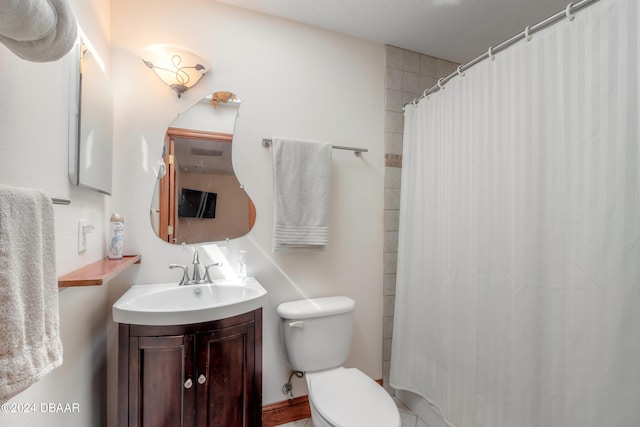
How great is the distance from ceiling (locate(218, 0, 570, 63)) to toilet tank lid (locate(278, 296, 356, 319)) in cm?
167

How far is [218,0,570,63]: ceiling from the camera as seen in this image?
1597mm

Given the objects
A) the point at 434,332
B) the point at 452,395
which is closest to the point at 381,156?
the point at 434,332

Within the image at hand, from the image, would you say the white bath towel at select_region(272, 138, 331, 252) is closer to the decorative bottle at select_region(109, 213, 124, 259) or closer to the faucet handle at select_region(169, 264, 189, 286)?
the faucet handle at select_region(169, 264, 189, 286)

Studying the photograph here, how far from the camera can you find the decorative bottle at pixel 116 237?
1.32 meters

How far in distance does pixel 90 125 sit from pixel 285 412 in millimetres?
1744

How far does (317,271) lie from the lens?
180 centimetres

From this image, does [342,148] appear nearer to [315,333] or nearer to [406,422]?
[315,333]

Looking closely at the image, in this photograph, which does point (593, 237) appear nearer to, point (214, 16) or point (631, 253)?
point (631, 253)

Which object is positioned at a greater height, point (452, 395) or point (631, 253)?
point (631, 253)

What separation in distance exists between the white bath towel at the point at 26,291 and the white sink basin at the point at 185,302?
20.5 inches

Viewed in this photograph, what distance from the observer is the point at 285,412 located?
170 centimetres

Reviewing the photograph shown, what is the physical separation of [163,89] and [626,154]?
6.31 ft

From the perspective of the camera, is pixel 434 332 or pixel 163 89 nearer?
pixel 163 89

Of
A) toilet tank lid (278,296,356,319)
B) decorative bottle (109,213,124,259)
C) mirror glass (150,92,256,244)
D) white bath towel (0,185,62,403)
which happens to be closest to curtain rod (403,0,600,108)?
mirror glass (150,92,256,244)
